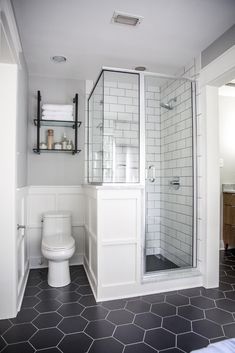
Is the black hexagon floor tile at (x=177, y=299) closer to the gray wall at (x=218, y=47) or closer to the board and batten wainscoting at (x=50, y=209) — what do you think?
the board and batten wainscoting at (x=50, y=209)

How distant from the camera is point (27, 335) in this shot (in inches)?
65.1

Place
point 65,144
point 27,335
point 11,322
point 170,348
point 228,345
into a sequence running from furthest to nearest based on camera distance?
point 65,144 → point 11,322 → point 27,335 → point 170,348 → point 228,345

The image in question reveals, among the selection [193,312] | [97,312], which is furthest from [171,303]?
[97,312]

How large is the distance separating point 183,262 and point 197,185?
0.88m

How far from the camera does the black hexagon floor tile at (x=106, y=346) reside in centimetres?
151

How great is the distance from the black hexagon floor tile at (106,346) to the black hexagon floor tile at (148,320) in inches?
10.4

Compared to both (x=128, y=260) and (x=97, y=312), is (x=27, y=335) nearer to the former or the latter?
(x=97, y=312)

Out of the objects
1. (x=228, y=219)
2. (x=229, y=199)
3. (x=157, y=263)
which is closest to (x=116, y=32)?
(x=157, y=263)

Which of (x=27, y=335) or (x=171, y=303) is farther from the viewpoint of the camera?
(x=171, y=303)

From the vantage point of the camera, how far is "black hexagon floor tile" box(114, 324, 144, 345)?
161cm

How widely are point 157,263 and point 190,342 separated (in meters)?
1.08

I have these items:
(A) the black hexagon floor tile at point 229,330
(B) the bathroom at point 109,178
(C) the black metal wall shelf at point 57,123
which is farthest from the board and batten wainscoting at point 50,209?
(A) the black hexagon floor tile at point 229,330

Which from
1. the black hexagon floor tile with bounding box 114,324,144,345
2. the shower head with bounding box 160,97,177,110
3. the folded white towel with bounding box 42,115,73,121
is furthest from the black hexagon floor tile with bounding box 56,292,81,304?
the shower head with bounding box 160,97,177,110

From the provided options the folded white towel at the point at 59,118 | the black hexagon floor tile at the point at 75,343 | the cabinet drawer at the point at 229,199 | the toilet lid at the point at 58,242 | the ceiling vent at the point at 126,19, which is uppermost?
the ceiling vent at the point at 126,19
